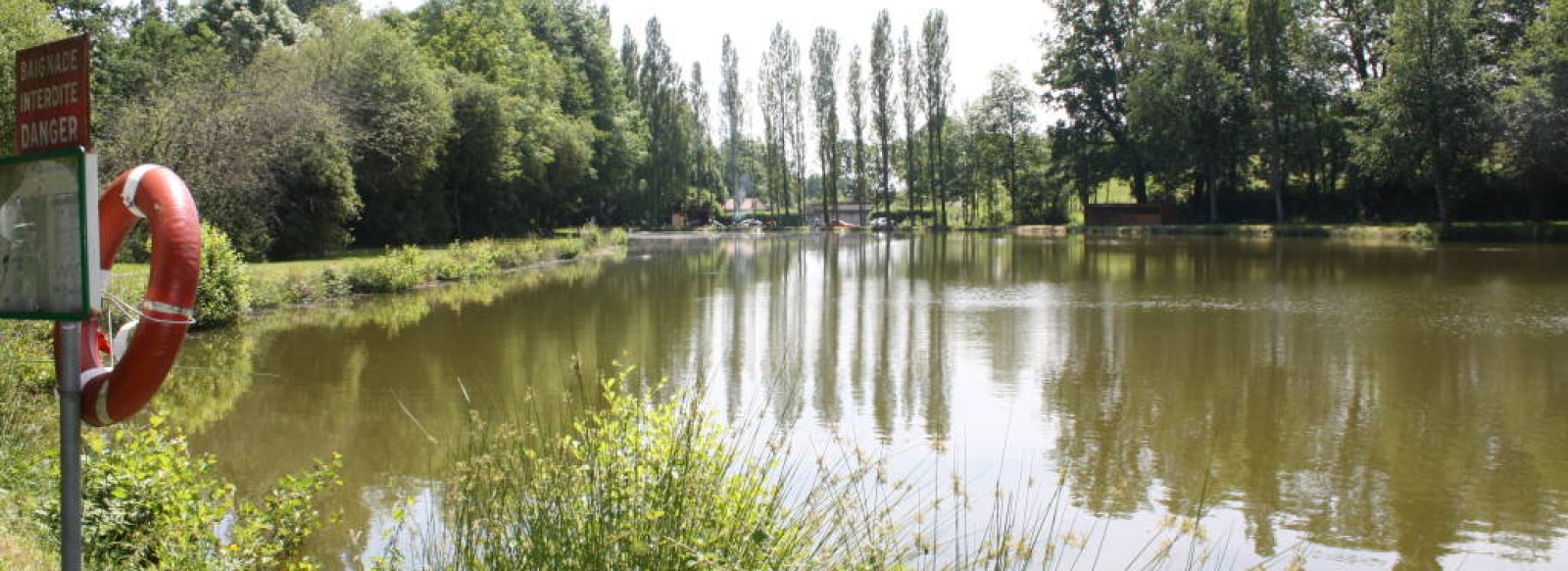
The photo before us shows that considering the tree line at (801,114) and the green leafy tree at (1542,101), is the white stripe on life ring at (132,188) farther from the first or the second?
the green leafy tree at (1542,101)

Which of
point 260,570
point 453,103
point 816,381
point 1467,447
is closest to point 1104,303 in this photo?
point 816,381

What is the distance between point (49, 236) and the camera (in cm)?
250

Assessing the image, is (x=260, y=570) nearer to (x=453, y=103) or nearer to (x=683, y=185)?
(x=453, y=103)

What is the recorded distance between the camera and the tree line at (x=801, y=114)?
24.3 metres

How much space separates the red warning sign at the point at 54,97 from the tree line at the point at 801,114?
1898 centimetres

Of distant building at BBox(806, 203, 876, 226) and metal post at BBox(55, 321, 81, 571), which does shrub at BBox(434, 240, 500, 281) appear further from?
distant building at BBox(806, 203, 876, 226)

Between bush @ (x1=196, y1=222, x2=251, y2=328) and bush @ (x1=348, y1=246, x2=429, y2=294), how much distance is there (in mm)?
5024

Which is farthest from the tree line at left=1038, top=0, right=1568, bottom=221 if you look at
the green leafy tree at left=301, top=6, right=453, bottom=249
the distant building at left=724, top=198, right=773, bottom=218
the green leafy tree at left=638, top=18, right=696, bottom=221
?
the distant building at left=724, top=198, right=773, bottom=218

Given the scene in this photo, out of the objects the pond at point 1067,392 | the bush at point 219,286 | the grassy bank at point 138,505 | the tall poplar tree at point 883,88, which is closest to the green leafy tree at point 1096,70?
the tall poplar tree at point 883,88

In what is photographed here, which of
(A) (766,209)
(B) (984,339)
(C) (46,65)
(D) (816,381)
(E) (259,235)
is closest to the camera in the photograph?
(C) (46,65)

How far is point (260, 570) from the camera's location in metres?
4.83

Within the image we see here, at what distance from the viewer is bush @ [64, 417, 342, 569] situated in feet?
14.3

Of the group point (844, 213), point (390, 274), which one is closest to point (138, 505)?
point (390, 274)

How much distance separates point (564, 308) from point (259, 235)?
9.05 meters
